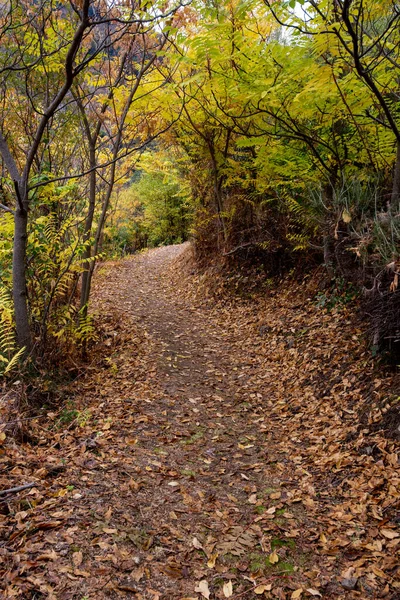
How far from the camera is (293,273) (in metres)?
8.48

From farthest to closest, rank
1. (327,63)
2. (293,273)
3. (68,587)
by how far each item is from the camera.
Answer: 1. (293,273)
2. (327,63)
3. (68,587)

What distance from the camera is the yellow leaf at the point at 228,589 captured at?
2.64 m

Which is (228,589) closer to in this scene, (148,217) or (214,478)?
(214,478)

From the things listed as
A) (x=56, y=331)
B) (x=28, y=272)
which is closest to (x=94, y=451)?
(x=56, y=331)

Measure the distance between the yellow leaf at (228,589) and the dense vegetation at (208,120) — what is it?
2775mm

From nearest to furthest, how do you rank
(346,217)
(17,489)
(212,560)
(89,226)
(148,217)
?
(212,560), (17,489), (346,217), (89,226), (148,217)

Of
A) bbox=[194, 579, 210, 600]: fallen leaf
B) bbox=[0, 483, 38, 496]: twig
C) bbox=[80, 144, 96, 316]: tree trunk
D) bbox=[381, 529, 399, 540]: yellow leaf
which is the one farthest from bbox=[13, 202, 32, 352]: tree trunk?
bbox=[381, 529, 399, 540]: yellow leaf

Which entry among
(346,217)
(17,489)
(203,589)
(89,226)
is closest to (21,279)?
(89,226)

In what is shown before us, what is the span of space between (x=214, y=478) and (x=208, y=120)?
7.32m

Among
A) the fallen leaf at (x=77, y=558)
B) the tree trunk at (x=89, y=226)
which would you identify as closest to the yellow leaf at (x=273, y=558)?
the fallen leaf at (x=77, y=558)

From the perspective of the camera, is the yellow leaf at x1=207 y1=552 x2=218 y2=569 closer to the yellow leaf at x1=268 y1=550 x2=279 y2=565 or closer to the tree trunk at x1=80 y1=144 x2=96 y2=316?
the yellow leaf at x1=268 y1=550 x2=279 y2=565

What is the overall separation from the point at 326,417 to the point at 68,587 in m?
3.17

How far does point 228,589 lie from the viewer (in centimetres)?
268

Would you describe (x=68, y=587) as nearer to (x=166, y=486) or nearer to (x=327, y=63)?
(x=166, y=486)
